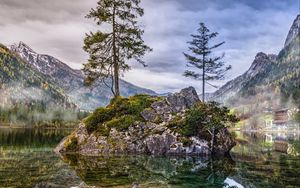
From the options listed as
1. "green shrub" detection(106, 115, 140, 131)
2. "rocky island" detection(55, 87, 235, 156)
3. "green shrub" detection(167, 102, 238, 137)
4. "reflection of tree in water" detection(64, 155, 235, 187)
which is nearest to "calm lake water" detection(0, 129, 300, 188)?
"reflection of tree in water" detection(64, 155, 235, 187)

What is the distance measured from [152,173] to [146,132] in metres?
17.2

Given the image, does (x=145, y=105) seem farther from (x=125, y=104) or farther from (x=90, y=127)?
(x=90, y=127)

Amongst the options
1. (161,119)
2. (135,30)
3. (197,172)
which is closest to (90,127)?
(161,119)

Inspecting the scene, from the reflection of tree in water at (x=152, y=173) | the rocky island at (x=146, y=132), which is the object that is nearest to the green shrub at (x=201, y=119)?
the rocky island at (x=146, y=132)

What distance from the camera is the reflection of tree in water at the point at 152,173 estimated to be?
23672 mm

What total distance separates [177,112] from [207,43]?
15.4 metres

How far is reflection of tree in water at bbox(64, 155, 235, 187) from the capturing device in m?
23.7

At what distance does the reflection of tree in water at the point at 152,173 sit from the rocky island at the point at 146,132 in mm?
7418

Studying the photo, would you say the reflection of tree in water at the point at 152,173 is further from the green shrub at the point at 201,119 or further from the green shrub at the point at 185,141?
the green shrub at the point at 201,119

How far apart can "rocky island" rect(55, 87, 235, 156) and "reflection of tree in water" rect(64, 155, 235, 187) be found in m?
7.42

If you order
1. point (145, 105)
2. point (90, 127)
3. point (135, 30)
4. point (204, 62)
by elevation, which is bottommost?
point (90, 127)

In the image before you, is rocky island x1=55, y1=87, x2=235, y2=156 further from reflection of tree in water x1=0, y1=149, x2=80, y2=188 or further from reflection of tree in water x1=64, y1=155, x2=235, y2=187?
reflection of tree in water x1=0, y1=149, x2=80, y2=188

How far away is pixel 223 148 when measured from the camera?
148ft

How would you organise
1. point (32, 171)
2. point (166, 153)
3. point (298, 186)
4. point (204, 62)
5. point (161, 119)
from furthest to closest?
point (204, 62) → point (161, 119) → point (166, 153) → point (32, 171) → point (298, 186)
